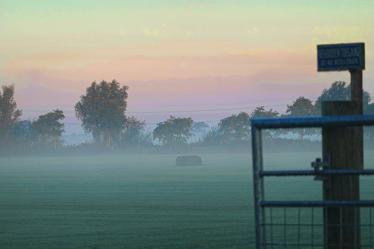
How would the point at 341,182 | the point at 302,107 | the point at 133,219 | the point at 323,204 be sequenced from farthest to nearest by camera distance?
the point at 302,107 < the point at 133,219 < the point at 341,182 < the point at 323,204

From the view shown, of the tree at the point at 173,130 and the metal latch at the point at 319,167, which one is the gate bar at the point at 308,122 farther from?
the tree at the point at 173,130

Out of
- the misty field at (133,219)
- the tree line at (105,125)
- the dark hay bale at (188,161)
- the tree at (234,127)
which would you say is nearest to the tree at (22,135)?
the tree line at (105,125)

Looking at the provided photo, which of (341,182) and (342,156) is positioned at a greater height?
(342,156)

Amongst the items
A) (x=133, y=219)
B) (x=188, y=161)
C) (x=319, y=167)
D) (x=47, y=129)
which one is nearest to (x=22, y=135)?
(x=47, y=129)

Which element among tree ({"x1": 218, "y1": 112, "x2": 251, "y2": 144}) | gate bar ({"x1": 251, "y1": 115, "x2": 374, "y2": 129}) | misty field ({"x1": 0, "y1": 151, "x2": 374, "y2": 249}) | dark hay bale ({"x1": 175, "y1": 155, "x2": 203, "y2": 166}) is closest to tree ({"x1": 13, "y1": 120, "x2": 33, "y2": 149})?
tree ({"x1": 218, "y1": 112, "x2": 251, "y2": 144})

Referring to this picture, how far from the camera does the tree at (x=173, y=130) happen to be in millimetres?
148125

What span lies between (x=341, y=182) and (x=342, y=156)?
20 centimetres

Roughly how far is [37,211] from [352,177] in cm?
1358

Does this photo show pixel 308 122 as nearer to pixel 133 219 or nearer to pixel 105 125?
pixel 133 219

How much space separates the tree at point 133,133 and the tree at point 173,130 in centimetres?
318

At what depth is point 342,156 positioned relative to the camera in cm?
521

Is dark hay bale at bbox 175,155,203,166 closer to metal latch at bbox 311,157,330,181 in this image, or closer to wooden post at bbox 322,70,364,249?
wooden post at bbox 322,70,364,249

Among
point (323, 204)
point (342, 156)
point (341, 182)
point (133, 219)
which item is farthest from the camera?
point (133, 219)

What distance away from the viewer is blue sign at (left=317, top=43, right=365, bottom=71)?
17.0ft
